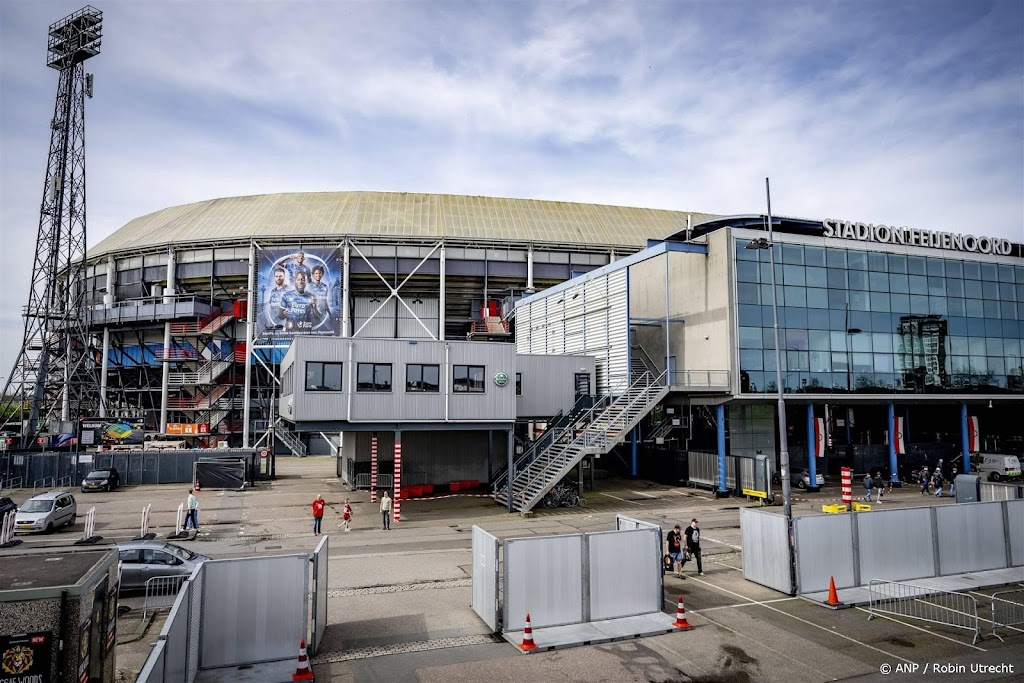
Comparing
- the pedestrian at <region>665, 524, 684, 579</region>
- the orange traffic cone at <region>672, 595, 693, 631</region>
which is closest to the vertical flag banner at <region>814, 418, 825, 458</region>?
the pedestrian at <region>665, 524, 684, 579</region>

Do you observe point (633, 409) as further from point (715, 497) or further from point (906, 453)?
point (906, 453)

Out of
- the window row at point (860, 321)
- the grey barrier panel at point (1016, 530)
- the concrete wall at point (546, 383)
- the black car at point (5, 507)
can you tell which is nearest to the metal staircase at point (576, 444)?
the concrete wall at point (546, 383)

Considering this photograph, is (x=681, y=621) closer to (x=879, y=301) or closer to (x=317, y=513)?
(x=317, y=513)

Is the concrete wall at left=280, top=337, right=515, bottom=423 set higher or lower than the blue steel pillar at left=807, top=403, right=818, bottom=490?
higher

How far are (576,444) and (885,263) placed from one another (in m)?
25.2

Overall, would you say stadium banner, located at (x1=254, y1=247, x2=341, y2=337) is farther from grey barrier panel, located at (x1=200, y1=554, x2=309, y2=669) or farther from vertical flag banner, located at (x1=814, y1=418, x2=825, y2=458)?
grey barrier panel, located at (x1=200, y1=554, x2=309, y2=669)

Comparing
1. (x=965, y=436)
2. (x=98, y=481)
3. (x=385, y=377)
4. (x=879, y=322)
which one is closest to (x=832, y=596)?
(x=385, y=377)

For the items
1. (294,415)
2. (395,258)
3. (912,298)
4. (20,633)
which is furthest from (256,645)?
(395,258)

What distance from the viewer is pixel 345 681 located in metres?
13.1

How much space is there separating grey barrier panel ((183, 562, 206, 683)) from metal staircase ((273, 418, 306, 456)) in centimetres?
5853

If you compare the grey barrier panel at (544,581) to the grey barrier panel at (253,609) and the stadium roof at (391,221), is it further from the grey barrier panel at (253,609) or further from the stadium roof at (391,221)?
the stadium roof at (391,221)

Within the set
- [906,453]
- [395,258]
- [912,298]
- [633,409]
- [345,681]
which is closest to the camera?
[345,681]

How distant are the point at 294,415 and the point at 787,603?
2236 cm

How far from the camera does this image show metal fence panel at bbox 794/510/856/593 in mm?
18562
